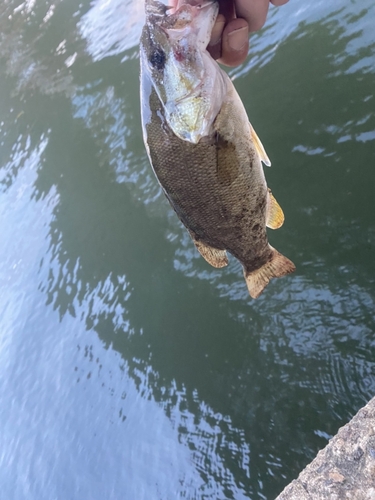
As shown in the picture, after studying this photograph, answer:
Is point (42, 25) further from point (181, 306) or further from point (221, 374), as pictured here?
point (221, 374)

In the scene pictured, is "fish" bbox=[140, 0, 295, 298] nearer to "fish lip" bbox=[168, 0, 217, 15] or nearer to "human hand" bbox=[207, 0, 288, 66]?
"fish lip" bbox=[168, 0, 217, 15]

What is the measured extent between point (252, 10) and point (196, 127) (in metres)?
0.59

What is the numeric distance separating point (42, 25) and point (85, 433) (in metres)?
11.8

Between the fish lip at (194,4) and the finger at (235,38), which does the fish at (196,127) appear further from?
the finger at (235,38)

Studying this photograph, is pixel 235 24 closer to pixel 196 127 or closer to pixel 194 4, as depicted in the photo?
pixel 194 4

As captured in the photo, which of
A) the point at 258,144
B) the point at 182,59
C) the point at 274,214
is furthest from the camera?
the point at 274,214

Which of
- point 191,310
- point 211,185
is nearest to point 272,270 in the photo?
point 211,185

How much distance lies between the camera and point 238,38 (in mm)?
1958

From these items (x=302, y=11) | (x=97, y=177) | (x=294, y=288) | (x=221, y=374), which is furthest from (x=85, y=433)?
(x=302, y=11)

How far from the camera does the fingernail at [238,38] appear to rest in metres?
1.95

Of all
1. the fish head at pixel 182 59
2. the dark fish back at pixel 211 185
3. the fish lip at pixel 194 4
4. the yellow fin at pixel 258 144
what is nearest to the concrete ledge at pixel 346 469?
the dark fish back at pixel 211 185

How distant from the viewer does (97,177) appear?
805cm

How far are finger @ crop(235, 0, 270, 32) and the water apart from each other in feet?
10.4

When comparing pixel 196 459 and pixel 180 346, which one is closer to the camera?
pixel 196 459
